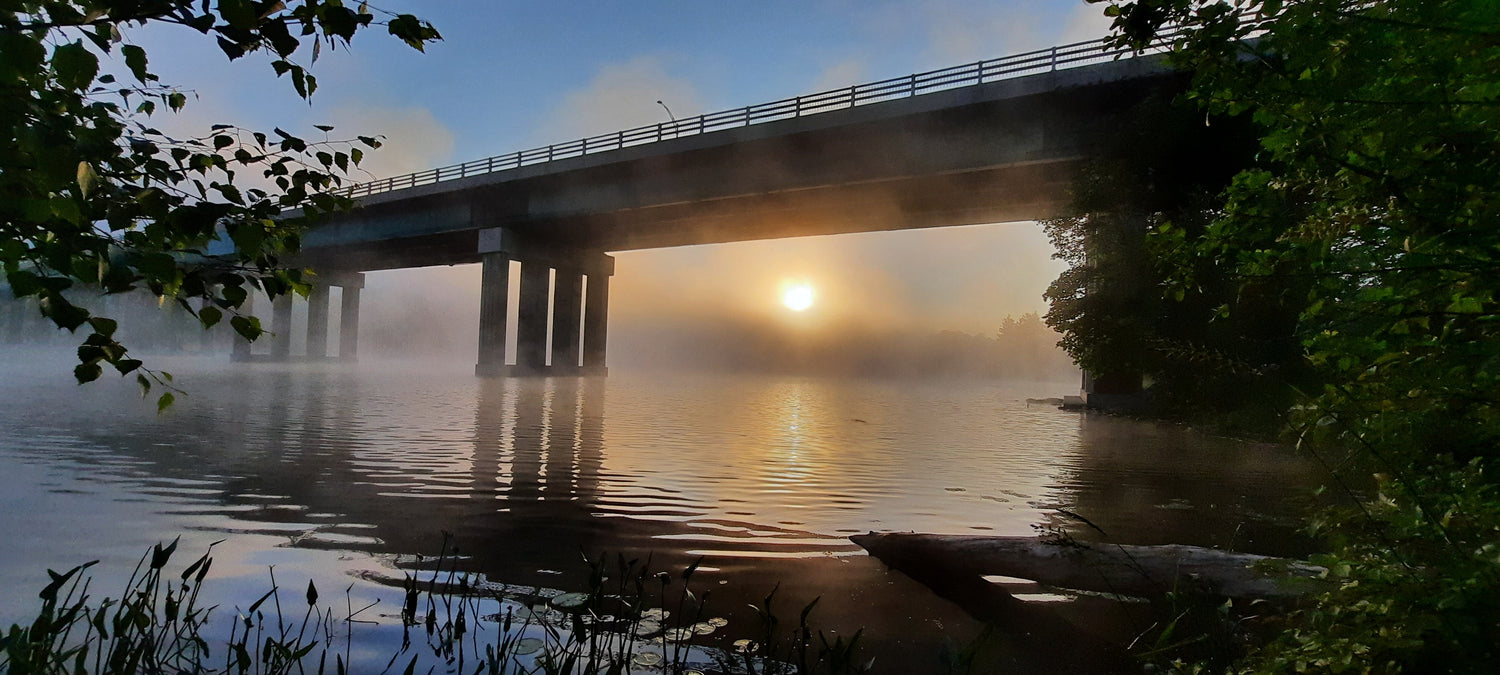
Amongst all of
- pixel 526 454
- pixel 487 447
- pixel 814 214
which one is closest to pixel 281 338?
pixel 814 214

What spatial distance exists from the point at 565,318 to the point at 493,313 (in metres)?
7.22

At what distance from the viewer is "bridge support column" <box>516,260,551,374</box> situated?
5031cm

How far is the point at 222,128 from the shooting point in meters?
2.84

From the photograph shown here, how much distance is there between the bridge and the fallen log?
9264mm

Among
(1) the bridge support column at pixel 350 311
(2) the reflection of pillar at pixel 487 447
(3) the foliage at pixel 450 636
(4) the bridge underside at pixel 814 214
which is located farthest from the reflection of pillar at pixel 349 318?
(3) the foliage at pixel 450 636

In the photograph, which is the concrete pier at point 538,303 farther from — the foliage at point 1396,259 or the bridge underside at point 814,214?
the foliage at point 1396,259

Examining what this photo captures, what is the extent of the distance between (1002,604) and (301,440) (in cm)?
1345

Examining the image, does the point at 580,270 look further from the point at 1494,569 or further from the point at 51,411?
the point at 1494,569

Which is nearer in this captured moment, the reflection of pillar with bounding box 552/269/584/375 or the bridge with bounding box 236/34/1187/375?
the bridge with bounding box 236/34/1187/375

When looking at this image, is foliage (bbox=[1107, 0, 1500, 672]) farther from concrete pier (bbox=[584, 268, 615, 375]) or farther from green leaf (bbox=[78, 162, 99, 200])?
concrete pier (bbox=[584, 268, 615, 375])

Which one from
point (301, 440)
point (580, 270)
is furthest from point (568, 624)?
point (580, 270)

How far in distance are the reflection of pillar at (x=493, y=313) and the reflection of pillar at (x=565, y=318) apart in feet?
18.8

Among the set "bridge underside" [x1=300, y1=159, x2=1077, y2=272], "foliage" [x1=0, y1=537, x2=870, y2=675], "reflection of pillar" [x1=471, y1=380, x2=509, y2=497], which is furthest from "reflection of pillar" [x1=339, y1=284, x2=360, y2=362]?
"foliage" [x1=0, y1=537, x2=870, y2=675]

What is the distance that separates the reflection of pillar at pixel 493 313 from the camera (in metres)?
46.9
